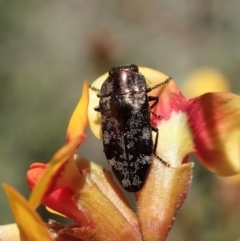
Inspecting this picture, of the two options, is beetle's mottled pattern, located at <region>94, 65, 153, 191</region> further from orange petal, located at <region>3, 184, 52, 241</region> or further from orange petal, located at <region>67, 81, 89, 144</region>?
orange petal, located at <region>3, 184, 52, 241</region>

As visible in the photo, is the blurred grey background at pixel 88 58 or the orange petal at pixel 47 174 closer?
the orange petal at pixel 47 174

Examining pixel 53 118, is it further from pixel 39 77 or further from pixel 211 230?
pixel 211 230

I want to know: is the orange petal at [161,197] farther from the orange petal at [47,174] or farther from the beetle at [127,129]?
the orange petal at [47,174]

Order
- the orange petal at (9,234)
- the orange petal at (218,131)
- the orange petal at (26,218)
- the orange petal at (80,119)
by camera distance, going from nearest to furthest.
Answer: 1. the orange petal at (26,218)
2. the orange petal at (80,119)
3. the orange petal at (9,234)
4. the orange petal at (218,131)

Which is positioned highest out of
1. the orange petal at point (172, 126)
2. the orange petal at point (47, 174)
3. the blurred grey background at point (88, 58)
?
the orange petal at point (47, 174)

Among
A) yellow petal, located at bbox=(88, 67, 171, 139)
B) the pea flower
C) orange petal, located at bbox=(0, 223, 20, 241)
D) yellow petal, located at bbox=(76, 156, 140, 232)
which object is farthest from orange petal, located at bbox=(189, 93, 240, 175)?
orange petal, located at bbox=(0, 223, 20, 241)

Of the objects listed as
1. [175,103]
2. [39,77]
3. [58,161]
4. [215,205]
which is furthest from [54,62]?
[58,161]

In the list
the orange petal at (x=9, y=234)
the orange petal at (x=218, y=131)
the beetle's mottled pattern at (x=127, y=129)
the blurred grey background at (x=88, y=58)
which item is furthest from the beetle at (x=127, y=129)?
the blurred grey background at (x=88, y=58)

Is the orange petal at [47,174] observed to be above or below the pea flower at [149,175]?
above
